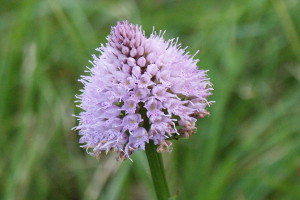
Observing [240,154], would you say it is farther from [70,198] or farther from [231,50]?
[70,198]

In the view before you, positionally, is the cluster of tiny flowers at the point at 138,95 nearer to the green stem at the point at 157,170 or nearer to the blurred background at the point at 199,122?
the green stem at the point at 157,170

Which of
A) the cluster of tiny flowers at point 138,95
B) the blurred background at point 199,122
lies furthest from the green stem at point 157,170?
the blurred background at point 199,122

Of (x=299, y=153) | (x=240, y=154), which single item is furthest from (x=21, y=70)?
(x=299, y=153)

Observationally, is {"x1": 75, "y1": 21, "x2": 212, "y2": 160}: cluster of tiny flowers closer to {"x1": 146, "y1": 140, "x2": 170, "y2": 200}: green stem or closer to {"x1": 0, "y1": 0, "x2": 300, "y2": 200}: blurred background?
{"x1": 146, "y1": 140, "x2": 170, "y2": 200}: green stem

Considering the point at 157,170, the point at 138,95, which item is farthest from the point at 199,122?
the point at 138,95

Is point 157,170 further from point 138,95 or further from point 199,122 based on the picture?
point 199,122
